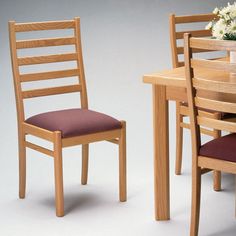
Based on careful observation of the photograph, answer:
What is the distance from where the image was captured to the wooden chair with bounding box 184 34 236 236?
3379 millimetres

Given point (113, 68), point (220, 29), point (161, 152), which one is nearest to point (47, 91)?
point (161, 152)

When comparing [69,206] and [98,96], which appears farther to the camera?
[98,96]

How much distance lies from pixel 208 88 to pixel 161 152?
62 cm

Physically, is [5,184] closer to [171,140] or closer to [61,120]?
[61,120]

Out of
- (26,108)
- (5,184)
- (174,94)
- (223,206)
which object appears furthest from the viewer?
(26,108)

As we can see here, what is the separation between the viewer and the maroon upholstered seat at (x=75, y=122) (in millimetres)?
4020

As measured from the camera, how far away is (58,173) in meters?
4.00

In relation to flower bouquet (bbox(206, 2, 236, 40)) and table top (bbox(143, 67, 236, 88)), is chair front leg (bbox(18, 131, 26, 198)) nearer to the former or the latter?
table top (bbox(143, 67, 236, 88))

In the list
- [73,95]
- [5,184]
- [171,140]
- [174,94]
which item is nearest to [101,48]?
[73,95]

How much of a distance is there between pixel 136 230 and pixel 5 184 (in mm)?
1046

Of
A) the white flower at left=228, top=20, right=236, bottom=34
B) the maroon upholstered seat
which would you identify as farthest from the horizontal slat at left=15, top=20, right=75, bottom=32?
the white flower at left=228, top=20, right=236, bottom=34

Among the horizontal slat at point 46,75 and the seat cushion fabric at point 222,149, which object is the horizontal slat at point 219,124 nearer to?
the seat cushion fabric at point 222,149

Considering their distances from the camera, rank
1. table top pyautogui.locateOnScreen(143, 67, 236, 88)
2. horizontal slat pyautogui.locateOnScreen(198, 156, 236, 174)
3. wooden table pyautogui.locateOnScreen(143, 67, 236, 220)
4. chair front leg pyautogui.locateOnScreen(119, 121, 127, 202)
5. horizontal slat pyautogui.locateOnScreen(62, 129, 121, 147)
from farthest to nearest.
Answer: chair front leg pyautogui.locateOnScreen(119, 121, 127, 202)
horizontal slat pyautogui.locateOnScreen(62, 129, 121, 147)
wooden table pyautogui.locateOnScreen(143, 67, 236, 220)
table top pyautogui.locateOnScreen(143, 67, 236, 88)
horizontal slat pyautogui.locateOnScreen(198, 156, 236, 174)

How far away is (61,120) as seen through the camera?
409 cm
